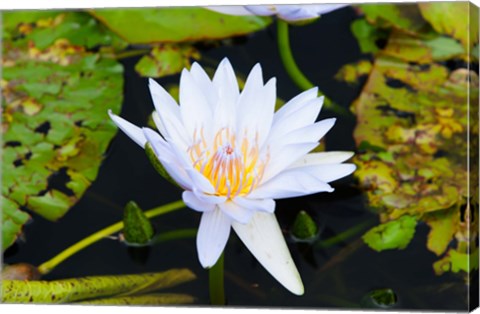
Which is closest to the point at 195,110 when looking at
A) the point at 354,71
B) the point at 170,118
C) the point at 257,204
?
the point at 170,118

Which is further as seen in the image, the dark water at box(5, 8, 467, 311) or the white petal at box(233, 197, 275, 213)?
the dark water at box(5, 8, 467, 311)

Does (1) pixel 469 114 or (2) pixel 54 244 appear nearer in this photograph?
(1) pixel 469 114

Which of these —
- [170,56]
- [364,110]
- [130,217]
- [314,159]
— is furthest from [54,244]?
[364,110]

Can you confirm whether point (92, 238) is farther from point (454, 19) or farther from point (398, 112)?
point (454, 19)

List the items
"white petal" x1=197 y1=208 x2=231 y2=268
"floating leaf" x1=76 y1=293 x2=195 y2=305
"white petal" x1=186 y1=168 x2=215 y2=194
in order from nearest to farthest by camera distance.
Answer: "white petal" x1=186 y1=168 x2=215 y2=194, "white petal" x1=197 y1=208 x2=231 y2=268, "floating leaf" x1=76 y1=293 x2=195 y2=305

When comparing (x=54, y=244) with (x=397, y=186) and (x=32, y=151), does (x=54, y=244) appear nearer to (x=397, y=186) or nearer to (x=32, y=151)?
(x=32, y=151)

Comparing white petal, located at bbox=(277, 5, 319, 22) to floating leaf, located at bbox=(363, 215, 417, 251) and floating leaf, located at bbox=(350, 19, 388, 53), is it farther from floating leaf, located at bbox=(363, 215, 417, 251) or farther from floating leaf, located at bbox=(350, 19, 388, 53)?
floating leaf, located at bbox=(363, 215, 417, 251)

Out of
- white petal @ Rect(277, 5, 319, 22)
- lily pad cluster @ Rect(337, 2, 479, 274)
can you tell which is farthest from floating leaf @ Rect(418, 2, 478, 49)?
white petal @ Rect(277, 5, 319, 22)
